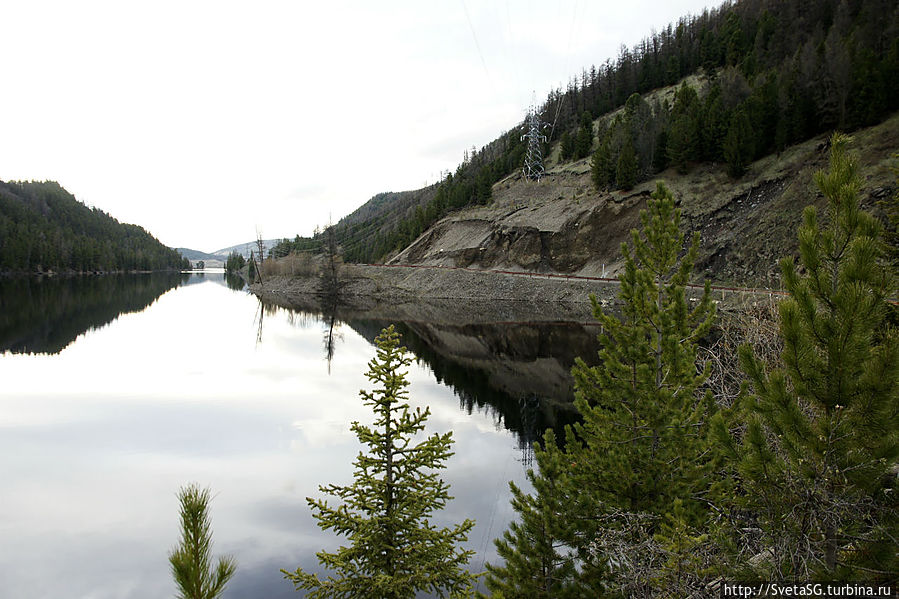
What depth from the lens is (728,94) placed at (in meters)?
60.9

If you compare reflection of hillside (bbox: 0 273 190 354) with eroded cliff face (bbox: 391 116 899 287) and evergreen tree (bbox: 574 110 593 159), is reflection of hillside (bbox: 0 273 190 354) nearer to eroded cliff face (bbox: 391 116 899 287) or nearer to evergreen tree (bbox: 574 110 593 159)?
eroded cliff face (bbox: 391 116 899 287)

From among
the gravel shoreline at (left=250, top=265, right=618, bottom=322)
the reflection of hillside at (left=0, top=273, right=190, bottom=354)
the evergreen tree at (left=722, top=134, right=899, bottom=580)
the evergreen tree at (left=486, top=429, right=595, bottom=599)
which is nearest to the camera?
the evergreen tree at (left=722, top=134, right=899, bottom=580)

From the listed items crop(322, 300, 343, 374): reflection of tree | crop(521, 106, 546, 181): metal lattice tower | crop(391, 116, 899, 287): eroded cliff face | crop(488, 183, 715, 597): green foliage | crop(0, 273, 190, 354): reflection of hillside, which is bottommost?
crop(322, 300, 343, 374): reflection of tree

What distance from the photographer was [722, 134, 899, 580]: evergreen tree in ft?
11.0

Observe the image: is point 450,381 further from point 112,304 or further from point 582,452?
point 112,304

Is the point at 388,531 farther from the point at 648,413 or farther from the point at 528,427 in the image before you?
the point at 528,427

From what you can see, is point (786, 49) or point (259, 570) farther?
point (786, 49)

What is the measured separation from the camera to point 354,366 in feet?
92.0

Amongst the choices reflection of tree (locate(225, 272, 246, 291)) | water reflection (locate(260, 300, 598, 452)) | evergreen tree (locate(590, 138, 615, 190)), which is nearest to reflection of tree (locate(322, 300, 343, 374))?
water reflection (locate(260, 300, 598, 452))

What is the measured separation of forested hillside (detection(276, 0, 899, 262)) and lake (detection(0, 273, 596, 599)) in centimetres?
3540

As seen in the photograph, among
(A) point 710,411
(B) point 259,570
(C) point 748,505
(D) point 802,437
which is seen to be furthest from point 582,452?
(B) point 259,570

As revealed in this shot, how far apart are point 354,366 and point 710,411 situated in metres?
22.9

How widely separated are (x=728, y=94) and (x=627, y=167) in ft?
58.4

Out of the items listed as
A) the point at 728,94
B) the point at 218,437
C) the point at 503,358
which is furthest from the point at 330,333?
the point at 728,94
